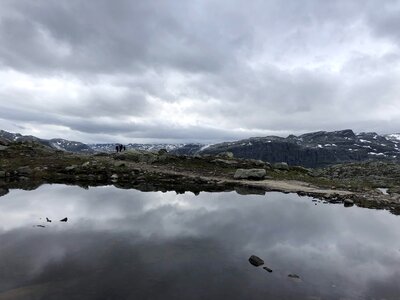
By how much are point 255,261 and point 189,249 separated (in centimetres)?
436

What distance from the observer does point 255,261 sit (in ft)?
67.4

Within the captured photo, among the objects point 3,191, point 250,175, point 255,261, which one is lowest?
point 255,261

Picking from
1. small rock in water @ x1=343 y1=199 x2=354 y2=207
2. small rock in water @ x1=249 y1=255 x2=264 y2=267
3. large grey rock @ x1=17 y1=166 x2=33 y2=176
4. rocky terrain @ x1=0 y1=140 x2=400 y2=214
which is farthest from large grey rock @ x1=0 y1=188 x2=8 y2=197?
small rock in water @ x1=343 y1=199 x2=354 y2=207

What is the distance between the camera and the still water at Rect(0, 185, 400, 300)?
665 inches

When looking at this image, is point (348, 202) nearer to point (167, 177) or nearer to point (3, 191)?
point (167, 177)

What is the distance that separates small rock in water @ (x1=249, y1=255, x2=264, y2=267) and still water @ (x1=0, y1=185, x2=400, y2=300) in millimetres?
318

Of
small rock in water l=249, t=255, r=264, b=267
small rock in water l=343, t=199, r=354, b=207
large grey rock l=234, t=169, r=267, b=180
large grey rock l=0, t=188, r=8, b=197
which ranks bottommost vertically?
small rock in water l=249, t=255, r=264, b=267

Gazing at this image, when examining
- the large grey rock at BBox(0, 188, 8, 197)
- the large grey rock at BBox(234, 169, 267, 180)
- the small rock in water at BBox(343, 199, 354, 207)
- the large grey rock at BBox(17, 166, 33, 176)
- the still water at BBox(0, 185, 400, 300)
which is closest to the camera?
the still water at BBox(0, 185, 400, 300)

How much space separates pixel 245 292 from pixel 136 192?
27144 mm

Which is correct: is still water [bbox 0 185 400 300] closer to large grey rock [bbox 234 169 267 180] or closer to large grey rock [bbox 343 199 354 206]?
large grey rock [bbox 343 199 354 206]

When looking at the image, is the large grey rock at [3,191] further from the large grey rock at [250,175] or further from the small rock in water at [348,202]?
the small rock in water at [348,202]

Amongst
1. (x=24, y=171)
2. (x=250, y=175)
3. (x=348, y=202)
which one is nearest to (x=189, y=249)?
(x=348, y=202)

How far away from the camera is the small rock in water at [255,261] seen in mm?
20436

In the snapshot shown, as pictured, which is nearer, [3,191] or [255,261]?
[255,261]
